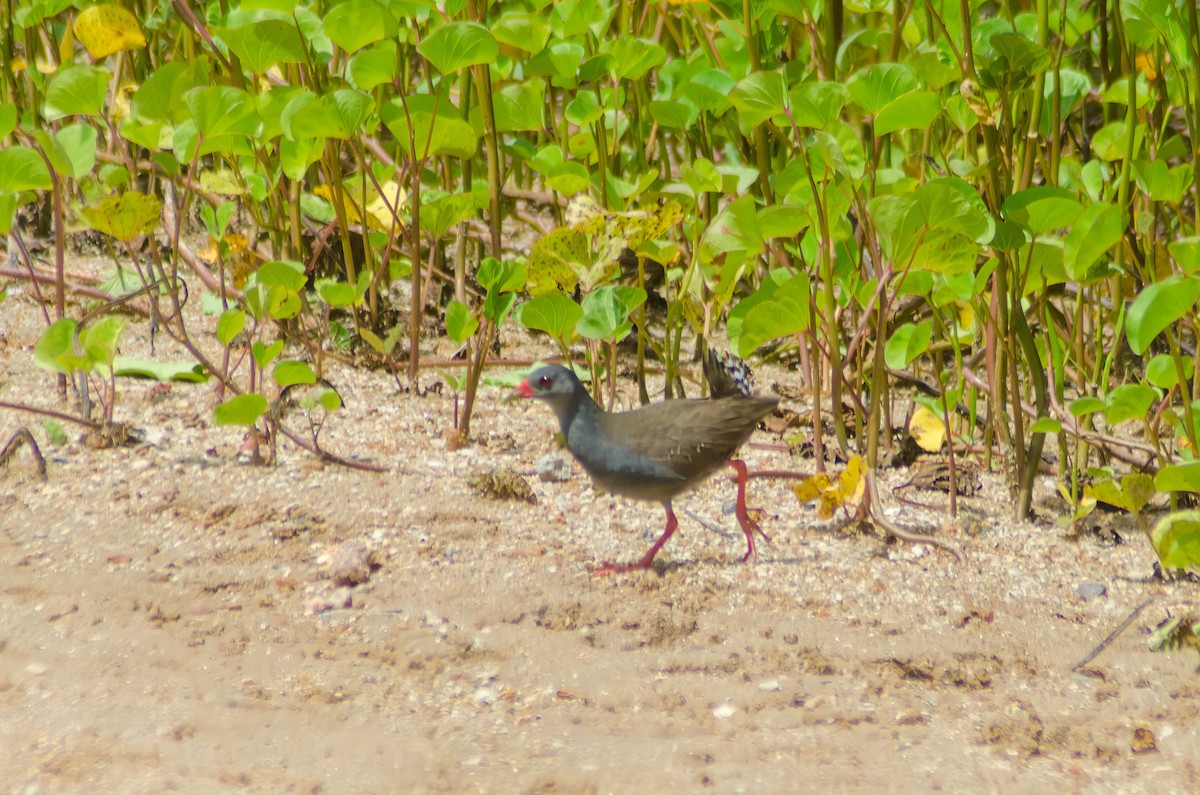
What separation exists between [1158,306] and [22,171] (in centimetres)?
228

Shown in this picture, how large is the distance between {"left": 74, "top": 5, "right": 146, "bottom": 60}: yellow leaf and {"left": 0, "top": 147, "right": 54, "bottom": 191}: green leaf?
0.65m

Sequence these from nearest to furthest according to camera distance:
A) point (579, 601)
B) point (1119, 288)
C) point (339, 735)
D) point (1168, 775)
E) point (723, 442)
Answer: point (1168, 775), point (339, 735), point (579, 601), point (723, 442), point (1119, 288)


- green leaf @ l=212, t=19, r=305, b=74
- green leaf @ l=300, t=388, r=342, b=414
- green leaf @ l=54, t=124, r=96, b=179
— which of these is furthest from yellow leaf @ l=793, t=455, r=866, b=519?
green leaf @ l=54, t=124, r=96, b=179

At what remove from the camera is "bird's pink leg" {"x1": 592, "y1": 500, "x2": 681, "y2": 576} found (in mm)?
2445

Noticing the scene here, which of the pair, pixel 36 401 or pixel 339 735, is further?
pixel 36 401

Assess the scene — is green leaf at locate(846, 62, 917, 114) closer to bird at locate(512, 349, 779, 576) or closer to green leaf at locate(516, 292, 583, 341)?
bird at locate(512, 349, 779, 576)

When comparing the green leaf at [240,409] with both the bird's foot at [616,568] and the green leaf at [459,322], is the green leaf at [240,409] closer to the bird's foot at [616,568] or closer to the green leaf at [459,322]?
the green leaf at [459,322]

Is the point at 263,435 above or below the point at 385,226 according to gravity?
below

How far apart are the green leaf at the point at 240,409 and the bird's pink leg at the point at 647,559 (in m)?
0.79

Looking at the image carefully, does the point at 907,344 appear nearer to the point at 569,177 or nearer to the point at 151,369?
the point at 569,177

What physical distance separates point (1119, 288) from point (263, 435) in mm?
2027

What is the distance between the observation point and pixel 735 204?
7.86ft

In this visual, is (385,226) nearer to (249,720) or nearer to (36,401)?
(36,401)

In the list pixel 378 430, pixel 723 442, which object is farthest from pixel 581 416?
pixel 378 430
